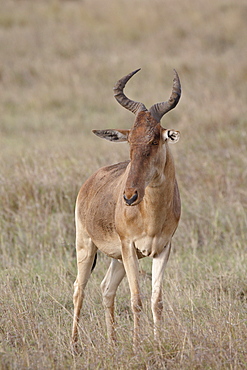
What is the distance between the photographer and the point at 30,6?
89.0 feet

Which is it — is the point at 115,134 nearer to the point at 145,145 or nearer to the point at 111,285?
the point at 145,145

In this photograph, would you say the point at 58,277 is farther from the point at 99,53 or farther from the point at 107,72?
the point at 99,53

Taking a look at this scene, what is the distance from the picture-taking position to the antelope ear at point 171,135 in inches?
186

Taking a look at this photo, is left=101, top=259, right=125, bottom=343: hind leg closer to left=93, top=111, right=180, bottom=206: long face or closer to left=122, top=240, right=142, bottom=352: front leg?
left=122, top=240, right=142, bottom=352: front leg

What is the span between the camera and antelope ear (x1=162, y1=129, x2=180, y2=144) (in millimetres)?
4730

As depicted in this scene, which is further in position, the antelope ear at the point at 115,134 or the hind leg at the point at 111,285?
the hind leg at the point at 111,285

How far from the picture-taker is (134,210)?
17.0 ft

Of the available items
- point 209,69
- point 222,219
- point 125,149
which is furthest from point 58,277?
point 209,69

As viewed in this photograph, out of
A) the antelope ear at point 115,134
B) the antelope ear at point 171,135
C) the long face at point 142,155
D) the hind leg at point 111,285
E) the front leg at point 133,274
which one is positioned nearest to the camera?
the long face at point 142,155

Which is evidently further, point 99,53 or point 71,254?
point 99,53

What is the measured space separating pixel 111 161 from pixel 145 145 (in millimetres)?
5770

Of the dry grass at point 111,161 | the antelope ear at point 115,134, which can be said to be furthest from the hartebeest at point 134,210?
the dry grass at point 111,161

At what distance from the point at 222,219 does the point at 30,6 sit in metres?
20.8

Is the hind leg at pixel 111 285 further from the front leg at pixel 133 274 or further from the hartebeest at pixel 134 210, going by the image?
the front leg at pixel 133 274
